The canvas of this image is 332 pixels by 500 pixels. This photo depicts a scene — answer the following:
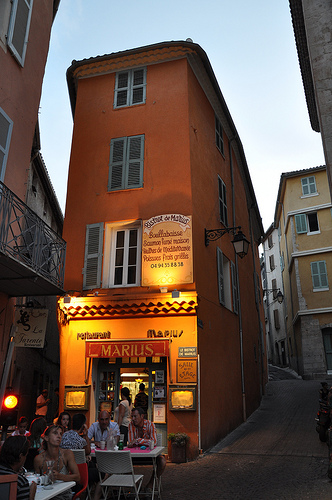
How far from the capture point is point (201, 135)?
13.5 meters

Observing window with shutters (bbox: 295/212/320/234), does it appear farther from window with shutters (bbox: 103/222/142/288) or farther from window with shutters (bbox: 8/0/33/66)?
window with shutters (bbox: 8/0/33/66)

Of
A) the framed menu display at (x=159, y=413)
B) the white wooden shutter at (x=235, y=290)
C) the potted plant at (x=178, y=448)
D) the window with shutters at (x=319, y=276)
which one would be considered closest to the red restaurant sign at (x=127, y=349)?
the framed menu display at (x=159, y=413)

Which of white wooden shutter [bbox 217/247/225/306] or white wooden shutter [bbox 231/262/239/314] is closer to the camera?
white wooden shutter [bbox 217/247/225/306]

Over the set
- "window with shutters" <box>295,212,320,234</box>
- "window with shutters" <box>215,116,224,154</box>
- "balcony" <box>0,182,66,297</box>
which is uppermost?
"window with shutters" <box>295,212,320,234</box>

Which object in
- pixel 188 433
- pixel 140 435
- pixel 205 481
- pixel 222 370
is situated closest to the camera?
pixel 140 435

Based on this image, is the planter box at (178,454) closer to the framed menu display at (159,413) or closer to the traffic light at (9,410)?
the framed menu display at (159,413)

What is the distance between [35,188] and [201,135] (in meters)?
7.17

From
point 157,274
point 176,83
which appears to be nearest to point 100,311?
point 157,274

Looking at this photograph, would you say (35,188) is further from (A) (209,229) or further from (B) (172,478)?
(B) (172,478)

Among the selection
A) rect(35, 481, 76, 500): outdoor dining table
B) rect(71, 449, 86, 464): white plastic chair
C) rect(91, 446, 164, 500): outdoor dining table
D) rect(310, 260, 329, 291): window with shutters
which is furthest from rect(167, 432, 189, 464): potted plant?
rect(310, 260, 329, 291): window with shutters

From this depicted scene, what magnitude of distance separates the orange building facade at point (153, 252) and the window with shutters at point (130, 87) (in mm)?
34

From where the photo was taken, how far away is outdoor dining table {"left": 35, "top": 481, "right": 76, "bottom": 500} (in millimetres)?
4125

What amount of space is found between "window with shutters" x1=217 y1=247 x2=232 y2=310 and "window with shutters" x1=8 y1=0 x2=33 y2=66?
24.5 ft

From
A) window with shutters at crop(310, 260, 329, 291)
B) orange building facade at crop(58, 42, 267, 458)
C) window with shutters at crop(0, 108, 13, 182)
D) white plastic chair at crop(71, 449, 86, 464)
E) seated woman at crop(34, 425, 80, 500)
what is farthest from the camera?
window with shutters at crop(310, 260, 329, 291)
